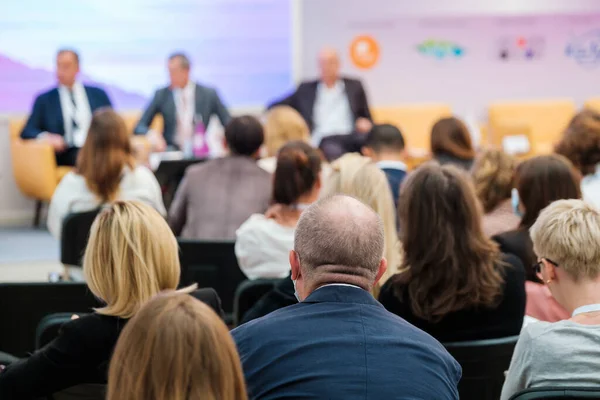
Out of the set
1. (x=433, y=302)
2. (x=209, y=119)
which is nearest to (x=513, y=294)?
(x=433, y=302)

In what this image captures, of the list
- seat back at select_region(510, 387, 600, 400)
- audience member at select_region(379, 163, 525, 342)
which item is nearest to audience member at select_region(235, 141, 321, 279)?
audience member at select_region(379, 163, 525, 342)

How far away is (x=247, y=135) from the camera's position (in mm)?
4770

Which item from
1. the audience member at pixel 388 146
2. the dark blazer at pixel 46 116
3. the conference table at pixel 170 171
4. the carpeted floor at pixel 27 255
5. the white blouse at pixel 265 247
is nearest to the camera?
the white blouse at pixel 265 247

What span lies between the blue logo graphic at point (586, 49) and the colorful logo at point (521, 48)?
1.08ft

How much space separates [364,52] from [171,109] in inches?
107

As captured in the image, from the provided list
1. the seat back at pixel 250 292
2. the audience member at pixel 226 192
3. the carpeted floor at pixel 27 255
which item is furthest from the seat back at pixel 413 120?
the seat back at pixel 250 292

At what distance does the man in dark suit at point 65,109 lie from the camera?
25.8ft

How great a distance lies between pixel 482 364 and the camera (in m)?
2.56

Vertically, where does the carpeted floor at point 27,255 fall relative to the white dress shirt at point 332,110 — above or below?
below

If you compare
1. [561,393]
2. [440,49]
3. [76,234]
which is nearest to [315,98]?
[440,49]

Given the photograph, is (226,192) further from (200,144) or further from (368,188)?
(200,144)

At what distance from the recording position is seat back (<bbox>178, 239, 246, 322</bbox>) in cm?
379

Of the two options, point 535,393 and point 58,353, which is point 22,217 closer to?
point 58,353

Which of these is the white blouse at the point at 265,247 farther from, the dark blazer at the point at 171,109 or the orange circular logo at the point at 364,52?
the orange circular logo at the point at 364,52
